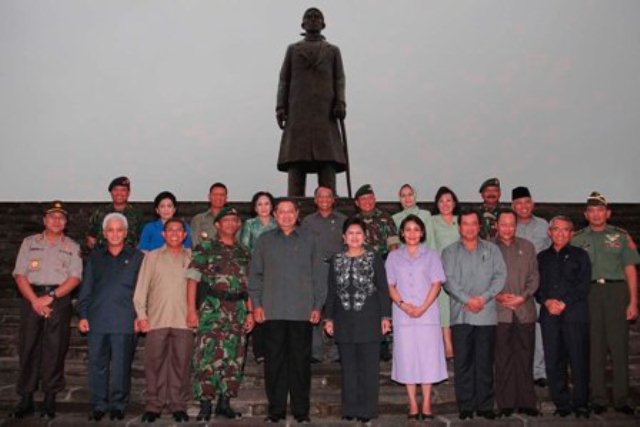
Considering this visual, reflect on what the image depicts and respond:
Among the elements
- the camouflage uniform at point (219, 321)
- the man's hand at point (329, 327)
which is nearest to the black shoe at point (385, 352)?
the man's hand at point (329, 327)

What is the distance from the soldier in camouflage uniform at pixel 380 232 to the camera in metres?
5.98

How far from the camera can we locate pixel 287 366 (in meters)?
5.12

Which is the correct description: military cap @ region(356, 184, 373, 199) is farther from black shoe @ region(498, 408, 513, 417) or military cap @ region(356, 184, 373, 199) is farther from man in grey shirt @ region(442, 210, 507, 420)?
black shoe @ region(498, 408, 513, 417)

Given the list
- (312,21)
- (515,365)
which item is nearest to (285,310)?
(515,365)

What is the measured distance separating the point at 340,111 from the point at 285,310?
5454mm

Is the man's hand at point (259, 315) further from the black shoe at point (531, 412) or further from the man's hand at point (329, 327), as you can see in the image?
the black shoe at point (531, 412)

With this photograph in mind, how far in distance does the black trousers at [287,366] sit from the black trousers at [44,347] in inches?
69.5

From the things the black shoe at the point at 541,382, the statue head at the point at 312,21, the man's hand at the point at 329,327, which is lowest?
the black shoe at the point at 541,382

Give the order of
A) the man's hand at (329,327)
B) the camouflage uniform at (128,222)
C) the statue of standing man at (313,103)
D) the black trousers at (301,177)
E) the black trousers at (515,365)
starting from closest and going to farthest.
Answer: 1. the man's hand at (329,327)
2. the black trousers at (515,365)
3. the camouflage uniform at (128,222)
4. the statue of standing man at (313,103)
5. the black trousers at (301,177)

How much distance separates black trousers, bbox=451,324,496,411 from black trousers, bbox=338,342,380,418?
0.70 metres

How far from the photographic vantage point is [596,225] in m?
5.68

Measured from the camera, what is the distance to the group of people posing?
5.09 metres

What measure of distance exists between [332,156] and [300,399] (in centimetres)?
549

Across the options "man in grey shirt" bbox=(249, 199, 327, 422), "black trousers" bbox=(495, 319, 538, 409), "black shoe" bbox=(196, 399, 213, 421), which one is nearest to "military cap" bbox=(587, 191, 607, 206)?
"black trousers" bbox=(495, 319, 538, 409)
